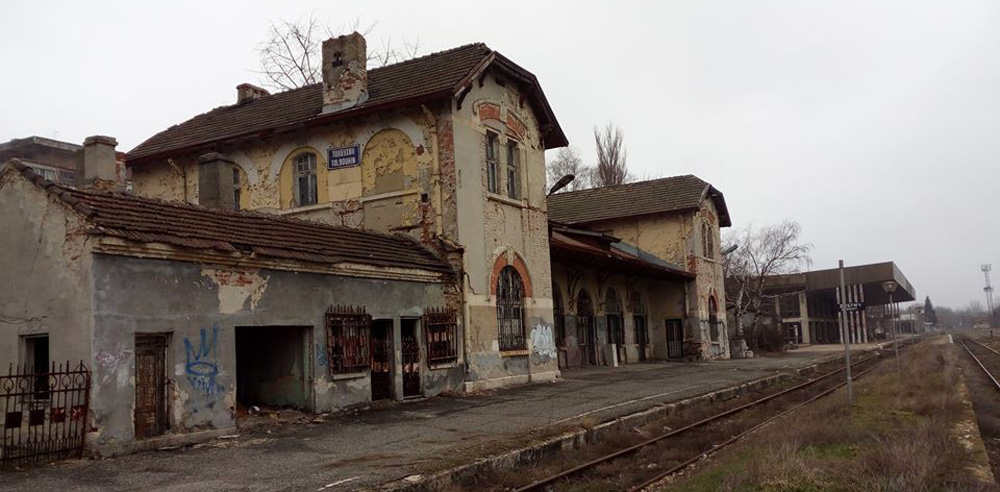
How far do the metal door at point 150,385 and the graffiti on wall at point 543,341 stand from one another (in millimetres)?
10342

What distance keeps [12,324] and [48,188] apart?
198cm

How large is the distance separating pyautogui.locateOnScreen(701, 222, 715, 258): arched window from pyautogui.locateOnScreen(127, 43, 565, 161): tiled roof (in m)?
13.9

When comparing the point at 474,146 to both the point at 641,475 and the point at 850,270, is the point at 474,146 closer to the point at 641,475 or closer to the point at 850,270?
the point at 641,475

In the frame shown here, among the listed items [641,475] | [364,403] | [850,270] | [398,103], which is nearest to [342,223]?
[398,103]

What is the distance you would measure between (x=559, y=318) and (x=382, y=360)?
10.7m

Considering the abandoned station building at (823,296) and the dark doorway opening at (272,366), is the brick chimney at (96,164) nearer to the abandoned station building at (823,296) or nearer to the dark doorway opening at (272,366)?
the dark doorway opening at (272,366)

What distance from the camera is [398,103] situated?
58.6 ft

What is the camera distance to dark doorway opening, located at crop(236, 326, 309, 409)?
1359 cm

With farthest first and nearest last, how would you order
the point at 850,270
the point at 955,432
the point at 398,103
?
the point at 850,270 < the point at 398,103 < the point at 955,432

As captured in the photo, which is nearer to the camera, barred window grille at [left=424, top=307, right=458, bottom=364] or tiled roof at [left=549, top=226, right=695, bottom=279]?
barred window grille at [left=424, top=307, right=458, bottom=364]

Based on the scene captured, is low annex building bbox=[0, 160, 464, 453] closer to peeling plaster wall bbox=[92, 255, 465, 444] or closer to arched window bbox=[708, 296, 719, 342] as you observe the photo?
peeling plaster wall bbox=[92, 255, 465, 444]

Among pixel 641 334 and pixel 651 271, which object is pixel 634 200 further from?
pixel 651 271

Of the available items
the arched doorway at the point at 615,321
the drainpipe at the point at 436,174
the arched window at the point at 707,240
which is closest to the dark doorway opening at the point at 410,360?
the drainpipe at the point at 436,174

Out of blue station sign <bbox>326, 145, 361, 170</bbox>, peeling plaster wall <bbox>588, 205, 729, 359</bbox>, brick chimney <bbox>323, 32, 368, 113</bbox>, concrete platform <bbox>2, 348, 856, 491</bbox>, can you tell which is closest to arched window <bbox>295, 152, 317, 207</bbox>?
blue station sign <bbox>326, 145, 361, 170</bbox>
